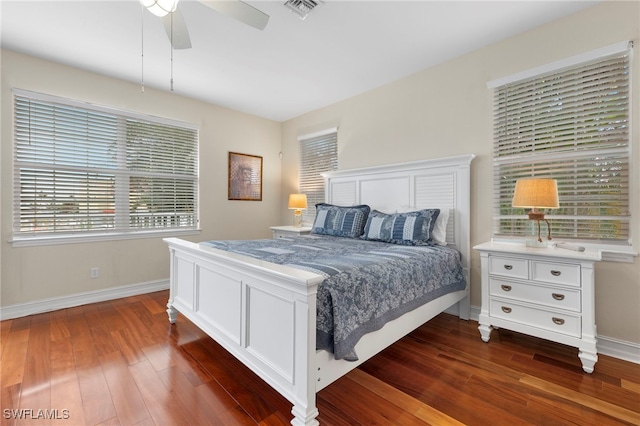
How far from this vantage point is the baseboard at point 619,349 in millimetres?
2086

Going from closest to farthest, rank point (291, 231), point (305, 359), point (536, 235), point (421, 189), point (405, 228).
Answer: point (305, 359)
point (536, 235)
point (405, 228)
point (421, 189)
point (291, 231)

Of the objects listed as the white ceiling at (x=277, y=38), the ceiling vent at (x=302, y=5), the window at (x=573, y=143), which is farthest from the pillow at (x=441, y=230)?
the ceiling vent at (x=302, y=5)

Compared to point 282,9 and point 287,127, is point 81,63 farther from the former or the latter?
point 287,127

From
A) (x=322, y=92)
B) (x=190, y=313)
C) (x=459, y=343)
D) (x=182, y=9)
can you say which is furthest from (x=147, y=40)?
(x=459, y=343)

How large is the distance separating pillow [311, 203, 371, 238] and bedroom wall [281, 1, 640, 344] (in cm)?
77

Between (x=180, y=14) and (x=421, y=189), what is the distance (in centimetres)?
262

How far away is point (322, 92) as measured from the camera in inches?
153

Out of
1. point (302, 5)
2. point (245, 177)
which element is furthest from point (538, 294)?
point (245, 177)

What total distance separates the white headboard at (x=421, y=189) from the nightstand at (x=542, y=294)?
1.77ft

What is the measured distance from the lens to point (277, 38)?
263 centimetres

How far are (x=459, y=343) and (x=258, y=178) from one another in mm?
3740

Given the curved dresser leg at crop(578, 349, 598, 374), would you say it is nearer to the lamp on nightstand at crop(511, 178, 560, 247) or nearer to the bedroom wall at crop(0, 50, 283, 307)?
the lamp on nightstand at crop(511, 178, 560, 247)

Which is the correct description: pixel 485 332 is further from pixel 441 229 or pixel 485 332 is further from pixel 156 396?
pixel 156 396

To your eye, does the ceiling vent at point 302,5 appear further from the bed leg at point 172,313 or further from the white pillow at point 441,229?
the bed leg at point 172,313
